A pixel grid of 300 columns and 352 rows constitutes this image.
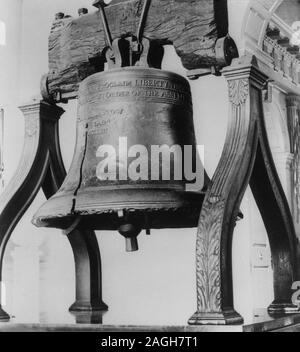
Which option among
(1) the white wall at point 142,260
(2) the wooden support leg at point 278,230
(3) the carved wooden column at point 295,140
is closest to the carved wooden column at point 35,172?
(1) the white wall at point 142,260

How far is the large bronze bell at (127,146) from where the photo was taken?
2.24 m

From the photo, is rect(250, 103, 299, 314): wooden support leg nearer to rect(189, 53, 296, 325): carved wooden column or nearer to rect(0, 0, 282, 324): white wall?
rect(189, 53, 296, 325): carved wooden column

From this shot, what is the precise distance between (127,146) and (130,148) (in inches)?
0.5

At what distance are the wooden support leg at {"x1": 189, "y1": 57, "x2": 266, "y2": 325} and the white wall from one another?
4.04 feet

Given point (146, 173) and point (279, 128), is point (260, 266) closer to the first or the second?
point (279, 128)

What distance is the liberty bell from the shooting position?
7.36 ft

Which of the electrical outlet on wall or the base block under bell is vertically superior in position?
the electrical outlet on wall

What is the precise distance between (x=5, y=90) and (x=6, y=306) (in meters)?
1.08

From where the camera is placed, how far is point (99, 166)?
2.36 meters

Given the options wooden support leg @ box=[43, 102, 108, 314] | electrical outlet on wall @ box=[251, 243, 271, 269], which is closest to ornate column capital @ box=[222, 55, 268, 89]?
wooden support leg @ box=[43, 102, 108, 314]

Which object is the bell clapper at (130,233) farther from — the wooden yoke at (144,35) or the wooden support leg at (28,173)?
the wooden yoke at (144,35)

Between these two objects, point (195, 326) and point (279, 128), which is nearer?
point (195, 326)

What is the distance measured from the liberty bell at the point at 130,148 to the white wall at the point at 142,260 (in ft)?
3.42

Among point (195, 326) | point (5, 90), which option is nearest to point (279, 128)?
point (5, 90)
